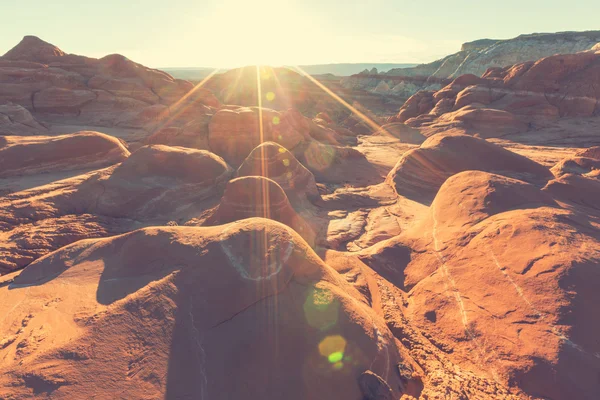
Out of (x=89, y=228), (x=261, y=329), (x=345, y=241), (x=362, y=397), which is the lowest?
(x=345, y=241)

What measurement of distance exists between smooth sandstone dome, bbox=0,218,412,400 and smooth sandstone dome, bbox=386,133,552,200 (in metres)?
8.12

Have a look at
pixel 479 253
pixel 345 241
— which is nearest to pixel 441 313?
pixel 479 253

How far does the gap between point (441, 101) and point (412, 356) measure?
1201 inches

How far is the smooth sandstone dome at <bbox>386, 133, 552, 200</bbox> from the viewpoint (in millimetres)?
10000

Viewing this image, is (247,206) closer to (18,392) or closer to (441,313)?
(441,313)

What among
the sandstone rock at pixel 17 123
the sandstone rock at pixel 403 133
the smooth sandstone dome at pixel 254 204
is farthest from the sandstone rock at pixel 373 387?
the sandstone rock at pixel 403 133

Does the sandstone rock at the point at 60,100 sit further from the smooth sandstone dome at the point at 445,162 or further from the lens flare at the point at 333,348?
the lens flare at the point at 333,348

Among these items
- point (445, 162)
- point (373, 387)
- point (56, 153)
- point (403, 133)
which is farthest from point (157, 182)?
point (403, 133)

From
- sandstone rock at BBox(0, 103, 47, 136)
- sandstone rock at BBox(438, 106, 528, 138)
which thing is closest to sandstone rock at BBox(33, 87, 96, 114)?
sandstone rock at BBox(0, 103, 47, 136)

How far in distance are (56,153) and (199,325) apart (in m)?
9.91

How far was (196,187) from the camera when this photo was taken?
9945 mm

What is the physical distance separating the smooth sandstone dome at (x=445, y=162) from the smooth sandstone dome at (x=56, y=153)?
10847mm

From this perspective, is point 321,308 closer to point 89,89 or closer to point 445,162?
point 445,162

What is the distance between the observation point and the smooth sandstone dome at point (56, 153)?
9000 millimetres
